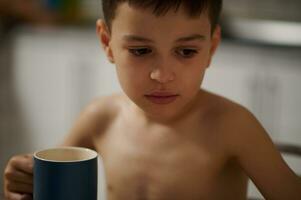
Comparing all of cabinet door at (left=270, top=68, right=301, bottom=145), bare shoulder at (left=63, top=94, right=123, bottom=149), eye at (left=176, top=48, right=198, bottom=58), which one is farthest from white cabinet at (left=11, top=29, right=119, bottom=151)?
eye at (left=176, top=48, right=198, bottom=58)

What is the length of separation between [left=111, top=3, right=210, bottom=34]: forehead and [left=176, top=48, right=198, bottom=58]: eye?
0.03m

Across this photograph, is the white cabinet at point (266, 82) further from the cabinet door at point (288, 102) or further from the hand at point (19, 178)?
the hand at point (19, 178)

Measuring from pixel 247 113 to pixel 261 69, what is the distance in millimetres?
1301

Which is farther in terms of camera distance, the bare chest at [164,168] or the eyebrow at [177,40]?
the bare chest at [164,168]

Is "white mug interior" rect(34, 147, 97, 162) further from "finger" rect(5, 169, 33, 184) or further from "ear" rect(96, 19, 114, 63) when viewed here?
"ear" rect(96, 19, 114, 63)

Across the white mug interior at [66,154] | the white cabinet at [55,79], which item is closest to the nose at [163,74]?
the white mug interior at [66,154]

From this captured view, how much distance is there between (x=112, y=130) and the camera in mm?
1120

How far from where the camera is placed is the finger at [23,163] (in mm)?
945

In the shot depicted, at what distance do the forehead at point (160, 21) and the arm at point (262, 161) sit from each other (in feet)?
0.62

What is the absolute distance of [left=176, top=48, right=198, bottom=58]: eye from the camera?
894 millimetres

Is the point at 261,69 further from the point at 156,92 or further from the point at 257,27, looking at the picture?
the point at 156,92

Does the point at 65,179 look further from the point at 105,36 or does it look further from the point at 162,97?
the point at 105,36

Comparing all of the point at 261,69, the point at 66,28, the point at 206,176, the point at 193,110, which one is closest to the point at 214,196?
the point at 206,176

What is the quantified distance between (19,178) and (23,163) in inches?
1.0
